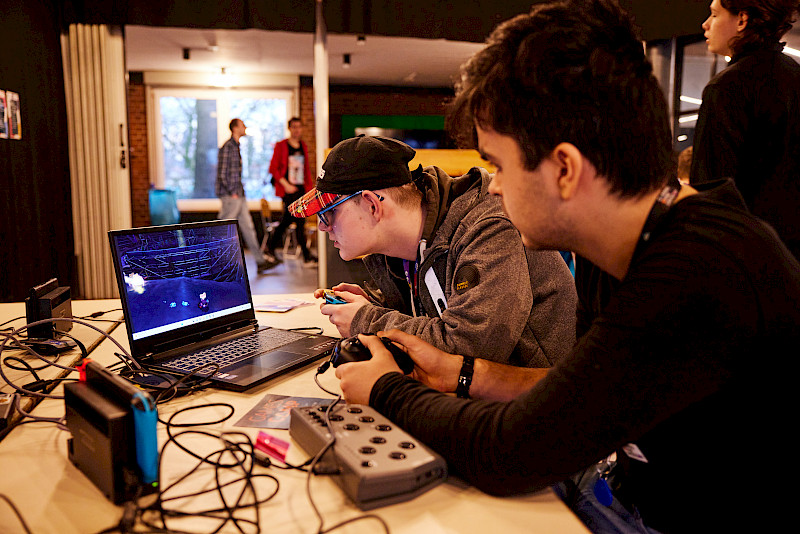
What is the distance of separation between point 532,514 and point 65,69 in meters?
5.39

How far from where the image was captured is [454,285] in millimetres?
1264

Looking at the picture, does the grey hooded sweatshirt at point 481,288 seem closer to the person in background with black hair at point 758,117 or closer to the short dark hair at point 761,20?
the person in background with black hair at point 758,117

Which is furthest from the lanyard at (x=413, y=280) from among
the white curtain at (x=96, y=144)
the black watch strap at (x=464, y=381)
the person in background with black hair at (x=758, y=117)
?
the white curtain at (x=96, y=144)

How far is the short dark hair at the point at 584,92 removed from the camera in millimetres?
744

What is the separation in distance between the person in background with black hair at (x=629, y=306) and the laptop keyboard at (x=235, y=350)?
599 mm

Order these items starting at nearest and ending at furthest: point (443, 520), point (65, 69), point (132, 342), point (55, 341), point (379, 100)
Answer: point (443, 520) < point (132, 342) < point (55, 341) < point (65, 69) < point (379, 100)

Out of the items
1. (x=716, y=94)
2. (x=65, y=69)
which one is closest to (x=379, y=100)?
(x=65, y=69)

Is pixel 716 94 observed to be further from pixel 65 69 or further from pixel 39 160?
pixel 65 69

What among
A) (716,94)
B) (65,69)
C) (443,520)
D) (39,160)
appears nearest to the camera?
(443,520)

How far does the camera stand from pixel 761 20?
1877 millimetres

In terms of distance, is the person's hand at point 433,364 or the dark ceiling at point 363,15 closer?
the person's hand at point 433,364

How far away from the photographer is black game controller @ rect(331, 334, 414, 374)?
1074 mm

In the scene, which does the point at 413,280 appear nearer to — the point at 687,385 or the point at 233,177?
the point at 687,385

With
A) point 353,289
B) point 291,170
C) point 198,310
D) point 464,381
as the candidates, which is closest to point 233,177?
point 291,170
